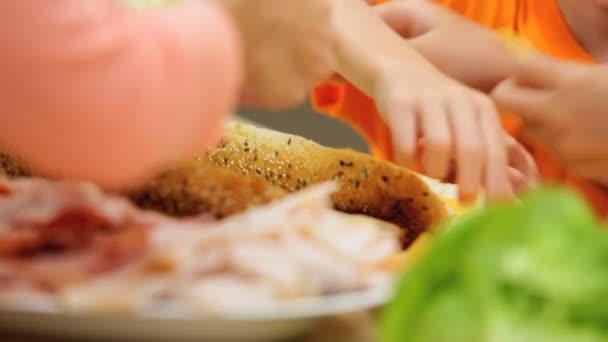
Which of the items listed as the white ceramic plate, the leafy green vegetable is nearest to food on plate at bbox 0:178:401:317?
the white ceramic plate

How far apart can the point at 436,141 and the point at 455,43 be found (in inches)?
11.8

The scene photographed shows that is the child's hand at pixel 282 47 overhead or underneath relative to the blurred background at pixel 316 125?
underneath

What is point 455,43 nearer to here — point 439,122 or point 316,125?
point 439,122

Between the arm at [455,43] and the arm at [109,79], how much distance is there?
0.65 metres

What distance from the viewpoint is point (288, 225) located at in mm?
558

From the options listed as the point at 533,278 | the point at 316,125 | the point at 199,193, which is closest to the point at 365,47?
the point at 199,193

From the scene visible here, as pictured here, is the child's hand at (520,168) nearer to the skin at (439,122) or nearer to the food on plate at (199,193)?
the skin at (439,122)

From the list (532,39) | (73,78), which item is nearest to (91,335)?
(73,78)

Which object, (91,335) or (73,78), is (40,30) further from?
(91,335)

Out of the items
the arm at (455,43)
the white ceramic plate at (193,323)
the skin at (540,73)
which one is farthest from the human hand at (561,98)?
the white ceramic plate at (193,323)

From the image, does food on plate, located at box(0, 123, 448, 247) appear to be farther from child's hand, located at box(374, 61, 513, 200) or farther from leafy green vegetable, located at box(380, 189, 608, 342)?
leafy green vegetable, located at box(380, 189, 608, 342)

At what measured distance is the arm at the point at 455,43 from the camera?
1060 millimetres

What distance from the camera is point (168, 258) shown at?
1.67ft

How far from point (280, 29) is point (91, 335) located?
21 centimetres
